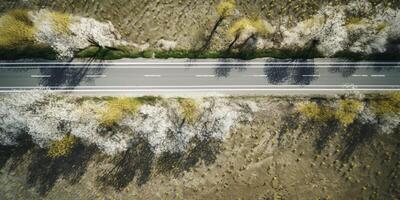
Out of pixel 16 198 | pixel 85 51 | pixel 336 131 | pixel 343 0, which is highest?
pixel 343 0

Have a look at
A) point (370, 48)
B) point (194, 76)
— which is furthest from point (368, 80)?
point (194, 76)

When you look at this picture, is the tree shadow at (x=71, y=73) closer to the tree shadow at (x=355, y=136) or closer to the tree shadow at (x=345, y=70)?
the tree shadow at (x=345, y=70)

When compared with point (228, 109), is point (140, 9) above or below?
above

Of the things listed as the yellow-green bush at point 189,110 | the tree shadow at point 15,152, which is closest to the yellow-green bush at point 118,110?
the yellow-green bush at point 189,110

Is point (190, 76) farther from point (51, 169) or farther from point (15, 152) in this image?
point (15, 152)

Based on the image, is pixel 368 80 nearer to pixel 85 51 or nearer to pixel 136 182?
pixel 136 182
